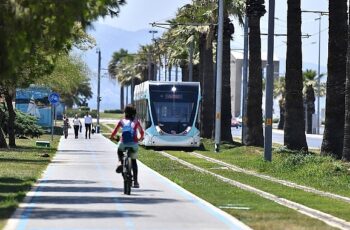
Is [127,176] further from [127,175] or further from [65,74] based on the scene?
[65,74]

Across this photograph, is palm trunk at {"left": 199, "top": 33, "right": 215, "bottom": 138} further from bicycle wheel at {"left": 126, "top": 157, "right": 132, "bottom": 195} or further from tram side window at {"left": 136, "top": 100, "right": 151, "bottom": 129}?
bicycle wheel at {"left": 126, "top": 157, "right": 132, "bottom": 195}

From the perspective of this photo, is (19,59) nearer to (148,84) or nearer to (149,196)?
(149,196)

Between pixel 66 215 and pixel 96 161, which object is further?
pixel 96 161

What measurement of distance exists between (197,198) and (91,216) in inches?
176

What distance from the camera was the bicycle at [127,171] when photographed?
19.8 metres

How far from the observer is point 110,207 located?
56.2 ft

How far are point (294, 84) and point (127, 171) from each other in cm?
1686

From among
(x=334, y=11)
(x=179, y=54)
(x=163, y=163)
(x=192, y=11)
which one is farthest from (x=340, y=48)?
(x=179, y=54)

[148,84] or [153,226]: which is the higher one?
[148,84]

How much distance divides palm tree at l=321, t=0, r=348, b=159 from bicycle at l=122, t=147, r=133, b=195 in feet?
43.1

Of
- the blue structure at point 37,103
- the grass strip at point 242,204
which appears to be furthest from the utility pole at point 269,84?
the blue structure at point 37,103

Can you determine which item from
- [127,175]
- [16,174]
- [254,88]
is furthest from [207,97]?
[127,175]

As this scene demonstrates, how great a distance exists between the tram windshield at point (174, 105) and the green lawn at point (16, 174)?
7188 mm

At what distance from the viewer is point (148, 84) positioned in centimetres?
4522
